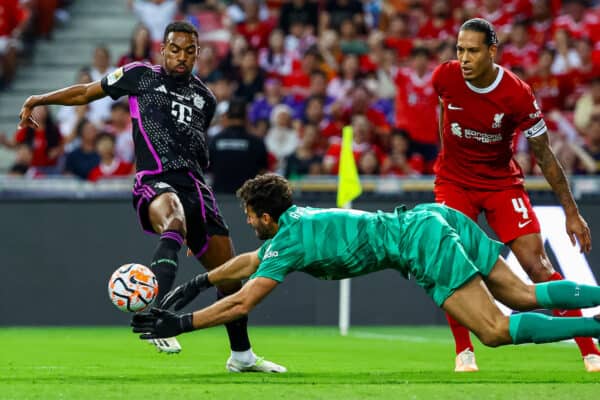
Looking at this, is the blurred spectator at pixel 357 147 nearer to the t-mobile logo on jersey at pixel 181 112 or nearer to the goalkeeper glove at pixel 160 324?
the t-mobile logo on jersey at pixel 181 112

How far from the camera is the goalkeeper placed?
7.39m

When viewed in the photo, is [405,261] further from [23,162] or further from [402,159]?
[23,162]

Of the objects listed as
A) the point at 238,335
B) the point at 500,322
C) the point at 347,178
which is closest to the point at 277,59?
the point at 347,178

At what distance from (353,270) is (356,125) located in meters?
8.46

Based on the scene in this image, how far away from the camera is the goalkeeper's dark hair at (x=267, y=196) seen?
7.57 meters

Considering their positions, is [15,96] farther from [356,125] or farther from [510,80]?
[510,80]

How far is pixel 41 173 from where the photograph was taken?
54.5 ft

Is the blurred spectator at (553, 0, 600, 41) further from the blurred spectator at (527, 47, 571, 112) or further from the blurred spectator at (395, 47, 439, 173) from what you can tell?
the blurred spectator at (395, 47, 439, 173)

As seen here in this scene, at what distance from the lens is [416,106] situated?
1659 centimetres

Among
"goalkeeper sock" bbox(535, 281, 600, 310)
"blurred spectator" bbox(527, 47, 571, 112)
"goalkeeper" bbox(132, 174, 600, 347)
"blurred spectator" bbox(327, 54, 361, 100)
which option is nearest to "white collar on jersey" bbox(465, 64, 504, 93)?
"goalkeeper" bbox(132, 174, 600, 347)

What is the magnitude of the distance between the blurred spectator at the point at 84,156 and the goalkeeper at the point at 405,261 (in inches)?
335

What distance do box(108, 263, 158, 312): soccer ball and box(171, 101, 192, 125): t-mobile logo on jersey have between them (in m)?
1.54

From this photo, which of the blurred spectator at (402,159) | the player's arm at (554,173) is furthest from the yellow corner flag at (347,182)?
the player's arm at (554,173)

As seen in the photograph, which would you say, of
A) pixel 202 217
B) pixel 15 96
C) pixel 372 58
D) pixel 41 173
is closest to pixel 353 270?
pixel 202 217
